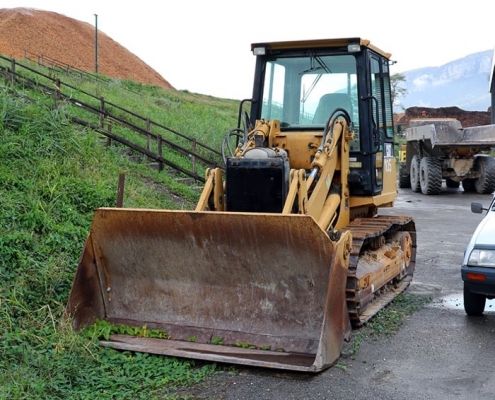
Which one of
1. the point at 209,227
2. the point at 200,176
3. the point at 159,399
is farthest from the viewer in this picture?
the point at 200,176

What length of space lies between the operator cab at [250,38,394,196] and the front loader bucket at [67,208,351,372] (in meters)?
2.07

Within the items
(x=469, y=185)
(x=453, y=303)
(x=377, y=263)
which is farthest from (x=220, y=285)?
(x=469, y=185)

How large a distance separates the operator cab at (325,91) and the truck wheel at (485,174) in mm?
15639

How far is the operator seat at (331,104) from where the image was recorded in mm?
7918

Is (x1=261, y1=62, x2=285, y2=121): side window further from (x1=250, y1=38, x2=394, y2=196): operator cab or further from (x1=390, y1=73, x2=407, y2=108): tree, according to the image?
(x1=390, y1=73, x2=407, y2=108): tree

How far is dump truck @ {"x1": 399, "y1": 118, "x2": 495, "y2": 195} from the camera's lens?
22.3 meters

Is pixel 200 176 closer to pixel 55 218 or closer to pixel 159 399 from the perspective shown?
pixel 55 218

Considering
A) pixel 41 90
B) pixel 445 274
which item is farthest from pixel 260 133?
pixel 41 90

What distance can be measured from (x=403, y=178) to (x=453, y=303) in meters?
18.9

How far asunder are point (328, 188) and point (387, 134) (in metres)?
1.78

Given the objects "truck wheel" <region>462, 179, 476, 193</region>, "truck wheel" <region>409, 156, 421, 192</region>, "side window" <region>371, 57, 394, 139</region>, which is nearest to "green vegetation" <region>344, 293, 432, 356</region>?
"side window" <region>371, 57, 394, 139</region>

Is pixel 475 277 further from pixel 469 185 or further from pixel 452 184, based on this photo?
pixel 452 184

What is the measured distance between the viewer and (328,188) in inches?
294

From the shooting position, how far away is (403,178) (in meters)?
26.8
